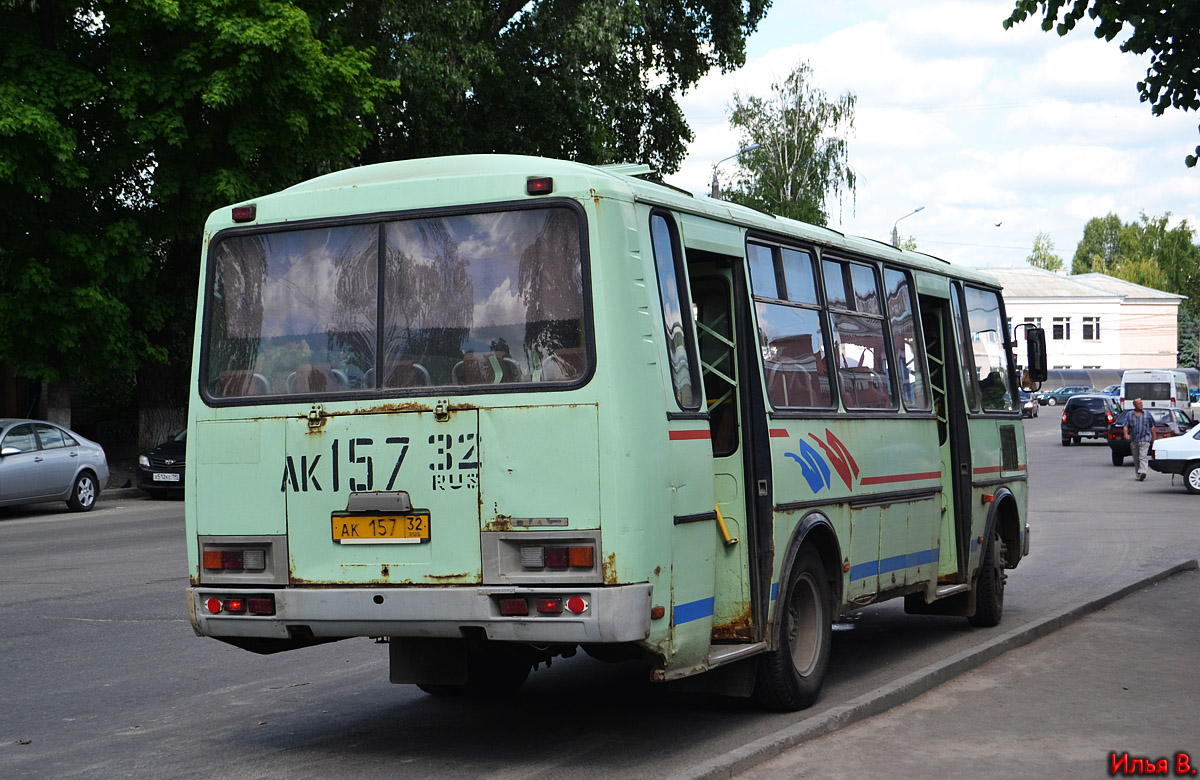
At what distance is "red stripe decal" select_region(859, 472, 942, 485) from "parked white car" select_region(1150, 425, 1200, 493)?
776 inches

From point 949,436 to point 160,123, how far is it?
19.2m

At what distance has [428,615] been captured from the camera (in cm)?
639

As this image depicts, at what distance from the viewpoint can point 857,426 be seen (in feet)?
29.1

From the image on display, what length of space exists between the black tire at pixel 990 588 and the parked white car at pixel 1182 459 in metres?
18.4

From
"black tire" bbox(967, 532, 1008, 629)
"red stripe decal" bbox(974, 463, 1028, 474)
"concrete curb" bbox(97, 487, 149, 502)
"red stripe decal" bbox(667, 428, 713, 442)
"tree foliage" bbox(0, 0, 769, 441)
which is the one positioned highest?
"tree foliage" bbox(0, 0, 769, 441)

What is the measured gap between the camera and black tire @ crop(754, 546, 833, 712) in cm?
762

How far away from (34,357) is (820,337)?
21.0 m

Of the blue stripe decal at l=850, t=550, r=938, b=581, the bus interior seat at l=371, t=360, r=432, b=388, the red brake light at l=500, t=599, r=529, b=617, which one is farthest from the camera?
the blue stripe decal at l=850, t=550, r=938, b=581

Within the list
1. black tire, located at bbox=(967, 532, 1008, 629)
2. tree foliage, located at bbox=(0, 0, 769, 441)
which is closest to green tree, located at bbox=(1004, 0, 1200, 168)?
black tire, located at bbox=(967, 532, 1008, 629)

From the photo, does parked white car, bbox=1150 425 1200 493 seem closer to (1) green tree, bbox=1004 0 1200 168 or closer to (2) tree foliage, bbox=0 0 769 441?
(2) tree foliage, bbox=0 0 769 441

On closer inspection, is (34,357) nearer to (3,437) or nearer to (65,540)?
(3,437)

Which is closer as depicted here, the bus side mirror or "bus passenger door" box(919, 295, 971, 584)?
"bus passenger door" box(919, 295, 971, 584)

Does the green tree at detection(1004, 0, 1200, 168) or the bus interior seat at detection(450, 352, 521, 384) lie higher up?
the green tree at detection(1004, 0, 1200, 168)

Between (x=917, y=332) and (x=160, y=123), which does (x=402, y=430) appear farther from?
(x=160, y=123)
